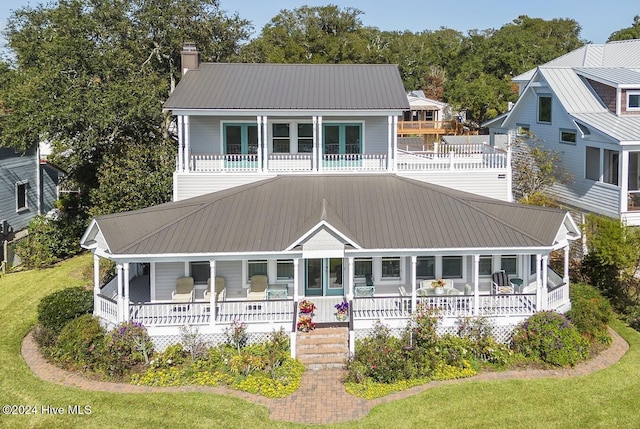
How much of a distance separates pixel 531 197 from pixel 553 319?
915 centimetres

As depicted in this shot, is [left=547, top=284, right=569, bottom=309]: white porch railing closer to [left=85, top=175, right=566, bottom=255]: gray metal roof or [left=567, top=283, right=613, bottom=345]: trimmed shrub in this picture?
[left=567, top=283, right=613, bottom=345]: trimmed shrub

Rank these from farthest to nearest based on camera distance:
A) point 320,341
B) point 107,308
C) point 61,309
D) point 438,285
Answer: point 438,285, point 61,309, point 107,308, point 320,341

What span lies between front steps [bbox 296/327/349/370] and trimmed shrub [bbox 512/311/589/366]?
5127 mm

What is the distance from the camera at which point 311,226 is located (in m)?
17.9

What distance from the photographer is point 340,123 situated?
24.0 meters

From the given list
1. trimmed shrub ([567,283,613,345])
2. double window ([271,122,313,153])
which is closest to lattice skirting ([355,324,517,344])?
trimmed shrub ([567,283,613,345])

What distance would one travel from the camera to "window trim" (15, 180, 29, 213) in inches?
1233

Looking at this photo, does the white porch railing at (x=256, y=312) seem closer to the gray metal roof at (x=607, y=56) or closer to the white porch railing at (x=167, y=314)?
the white porch railing at (x=167, y=314)

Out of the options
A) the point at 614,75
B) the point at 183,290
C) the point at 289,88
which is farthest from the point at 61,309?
the point at 614,75

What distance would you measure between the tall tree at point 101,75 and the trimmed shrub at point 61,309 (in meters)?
7.98

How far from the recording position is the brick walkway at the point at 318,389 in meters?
14.0

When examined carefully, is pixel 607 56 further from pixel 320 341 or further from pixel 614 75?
pixel 320 341

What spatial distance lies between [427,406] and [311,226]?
6.43 metres

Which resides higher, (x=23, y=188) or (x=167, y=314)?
(x=23, y=188)
